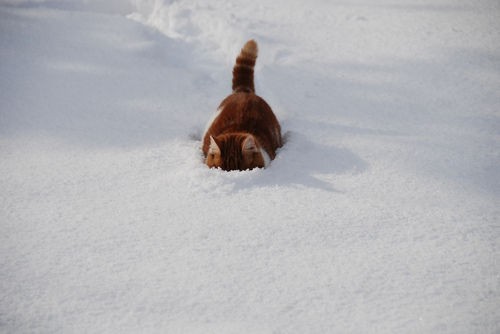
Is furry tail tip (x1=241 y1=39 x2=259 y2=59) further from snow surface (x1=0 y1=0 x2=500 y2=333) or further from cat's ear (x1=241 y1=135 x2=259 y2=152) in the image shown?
cat's ear (x1=241 y1=135 x2=259 y2=152)

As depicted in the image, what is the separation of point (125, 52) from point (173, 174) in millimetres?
1683

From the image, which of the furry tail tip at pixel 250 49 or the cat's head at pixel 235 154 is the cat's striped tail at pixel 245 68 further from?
the cat's head at pixel 235 154

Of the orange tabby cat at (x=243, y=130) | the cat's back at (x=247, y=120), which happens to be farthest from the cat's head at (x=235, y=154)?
the cat's back at (x=247, y=120)

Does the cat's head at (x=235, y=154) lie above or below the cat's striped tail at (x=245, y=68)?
below

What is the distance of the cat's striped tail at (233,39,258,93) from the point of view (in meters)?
2.43

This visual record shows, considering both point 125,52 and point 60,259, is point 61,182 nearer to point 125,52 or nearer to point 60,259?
point 60,259

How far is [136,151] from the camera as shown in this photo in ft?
6.72

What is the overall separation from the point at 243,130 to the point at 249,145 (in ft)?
0.99

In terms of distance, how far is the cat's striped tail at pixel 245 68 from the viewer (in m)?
2.43

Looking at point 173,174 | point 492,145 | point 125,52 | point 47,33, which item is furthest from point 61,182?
point 492,145

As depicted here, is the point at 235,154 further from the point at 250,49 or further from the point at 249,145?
the point at 250,49

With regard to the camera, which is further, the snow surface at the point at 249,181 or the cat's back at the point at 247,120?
the cat's back at the point at 247,120

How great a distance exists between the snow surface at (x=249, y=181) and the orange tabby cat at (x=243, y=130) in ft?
0.32

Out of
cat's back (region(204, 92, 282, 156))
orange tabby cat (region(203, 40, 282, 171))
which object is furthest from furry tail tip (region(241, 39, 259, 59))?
cat's back (region(204, 92, 282, 156))
